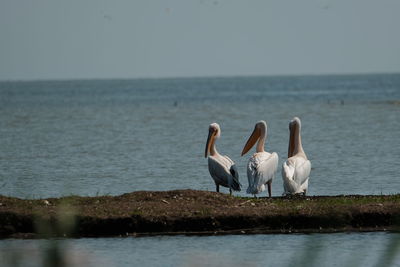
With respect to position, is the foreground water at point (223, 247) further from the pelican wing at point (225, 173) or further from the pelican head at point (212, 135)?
the pelican head at point (212, 135)

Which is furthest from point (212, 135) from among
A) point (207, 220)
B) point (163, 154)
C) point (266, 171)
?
point (163, 154)

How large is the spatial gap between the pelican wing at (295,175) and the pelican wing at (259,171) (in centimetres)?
26

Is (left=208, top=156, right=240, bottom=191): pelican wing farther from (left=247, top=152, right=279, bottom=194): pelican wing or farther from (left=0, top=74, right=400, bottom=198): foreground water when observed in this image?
(left=0, top=74, right=400, bottom=198): foreground water

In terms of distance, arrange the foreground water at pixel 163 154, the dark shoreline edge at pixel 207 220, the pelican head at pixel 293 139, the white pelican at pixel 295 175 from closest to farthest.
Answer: the dark shoreline edge at pixel 207 220 < the white pelican at pixel 295 175 < the pelican head at pixel 293 139 < the foreground water at pixel 163 154

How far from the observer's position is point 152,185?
16328mm

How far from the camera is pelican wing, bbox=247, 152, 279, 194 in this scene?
11352 mm

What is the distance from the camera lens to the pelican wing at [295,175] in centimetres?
1102

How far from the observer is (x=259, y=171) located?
11398mm

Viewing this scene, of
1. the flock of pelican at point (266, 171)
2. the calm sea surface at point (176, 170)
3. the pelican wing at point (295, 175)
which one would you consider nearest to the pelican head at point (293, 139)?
the flock of pelican at point (266, 171)

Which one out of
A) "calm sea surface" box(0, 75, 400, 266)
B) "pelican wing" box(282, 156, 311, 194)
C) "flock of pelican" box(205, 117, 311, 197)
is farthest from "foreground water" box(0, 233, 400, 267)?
"flock of pelican" box(205, 117, 311, 197)

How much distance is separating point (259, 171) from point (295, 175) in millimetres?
469

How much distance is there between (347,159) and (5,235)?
1350cm

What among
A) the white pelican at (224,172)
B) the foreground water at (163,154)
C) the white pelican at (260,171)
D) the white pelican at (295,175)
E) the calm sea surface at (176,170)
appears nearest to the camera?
the calm sea surface at (176,170)

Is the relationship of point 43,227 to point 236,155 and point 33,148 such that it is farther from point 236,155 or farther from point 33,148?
point 33,148
